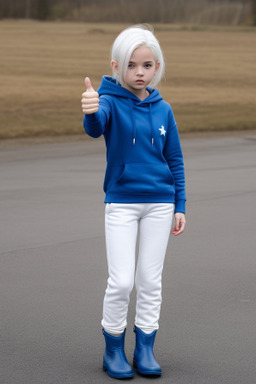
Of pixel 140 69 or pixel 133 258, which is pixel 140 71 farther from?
pixel 133 258

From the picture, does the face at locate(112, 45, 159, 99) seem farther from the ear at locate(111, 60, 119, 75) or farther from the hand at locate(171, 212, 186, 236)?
the hand at locate(171, 212, 186, 236)

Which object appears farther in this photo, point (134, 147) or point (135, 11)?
point (135, 11)

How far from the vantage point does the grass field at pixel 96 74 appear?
2038 cm

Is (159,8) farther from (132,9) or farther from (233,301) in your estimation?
(233,301)

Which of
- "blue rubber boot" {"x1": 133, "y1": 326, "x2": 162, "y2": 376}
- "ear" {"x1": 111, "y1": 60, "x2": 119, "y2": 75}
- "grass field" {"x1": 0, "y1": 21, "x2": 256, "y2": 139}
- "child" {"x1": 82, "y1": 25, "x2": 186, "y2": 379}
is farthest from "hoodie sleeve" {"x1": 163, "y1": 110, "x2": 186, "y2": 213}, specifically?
"grass field" {"x1": 0, "y1": 21, "x2": 256, "y2": 139}

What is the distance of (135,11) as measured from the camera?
2815 inches

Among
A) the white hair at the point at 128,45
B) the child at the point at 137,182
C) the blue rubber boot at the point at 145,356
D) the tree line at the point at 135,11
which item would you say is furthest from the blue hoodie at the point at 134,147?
the tree line at the point at 135,11

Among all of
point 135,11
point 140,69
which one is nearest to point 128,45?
point 140,69

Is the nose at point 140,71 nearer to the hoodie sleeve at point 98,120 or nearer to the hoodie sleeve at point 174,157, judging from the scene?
the hoodie sleeve at point 98,120

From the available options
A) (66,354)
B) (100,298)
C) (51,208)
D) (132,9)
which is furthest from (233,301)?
(132,9)

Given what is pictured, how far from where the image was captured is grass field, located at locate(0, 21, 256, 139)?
2038 cm

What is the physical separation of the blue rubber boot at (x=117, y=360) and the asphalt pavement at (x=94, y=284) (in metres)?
0.06

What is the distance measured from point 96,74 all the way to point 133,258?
30.8m

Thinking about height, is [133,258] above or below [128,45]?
below
